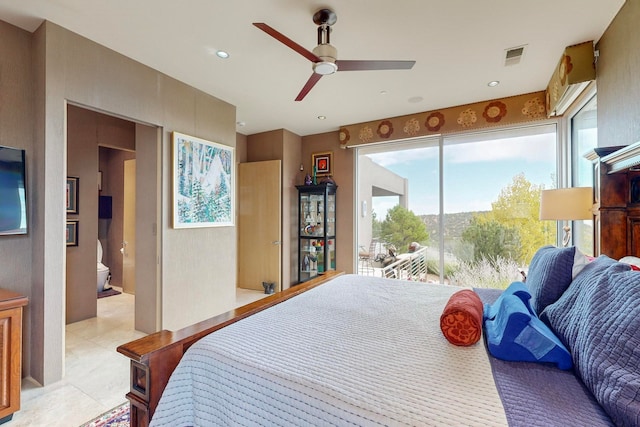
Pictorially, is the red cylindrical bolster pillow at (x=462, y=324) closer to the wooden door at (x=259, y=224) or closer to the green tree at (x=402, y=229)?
the green tree at (x=402, y=229)

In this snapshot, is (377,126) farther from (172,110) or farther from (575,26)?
(172,110)

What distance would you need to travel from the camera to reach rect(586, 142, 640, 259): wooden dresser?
1.65 metres

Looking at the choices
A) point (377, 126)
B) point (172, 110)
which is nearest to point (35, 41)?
point (172, 110)

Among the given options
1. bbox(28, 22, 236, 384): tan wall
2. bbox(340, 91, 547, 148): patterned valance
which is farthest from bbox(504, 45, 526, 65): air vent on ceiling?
bbox(28, 22, 236, 384): tan wall

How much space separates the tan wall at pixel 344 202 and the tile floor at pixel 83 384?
2.92m

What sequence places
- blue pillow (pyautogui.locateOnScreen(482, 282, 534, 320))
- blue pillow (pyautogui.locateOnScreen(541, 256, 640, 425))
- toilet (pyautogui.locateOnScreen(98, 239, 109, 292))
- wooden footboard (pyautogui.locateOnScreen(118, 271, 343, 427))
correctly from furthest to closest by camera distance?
toilet (pyautogui.locateOnScreen(98, 239, 109, 292))
blue pillow (pyautogui.locateOnScreen(482, 282, 534, 320))
wooden footboard (pyautogui.locateOnScreen(118, 271, 343, 427))
blue pillow (pyautogui.locateOnScreen(541, 256, 640, 425))

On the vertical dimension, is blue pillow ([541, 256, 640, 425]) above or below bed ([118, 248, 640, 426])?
above

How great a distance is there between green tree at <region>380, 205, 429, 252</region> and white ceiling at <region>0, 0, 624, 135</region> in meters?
1.70

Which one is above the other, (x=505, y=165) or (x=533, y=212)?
(x=505, y=165)

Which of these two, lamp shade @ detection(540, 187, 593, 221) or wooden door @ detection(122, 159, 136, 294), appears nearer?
lamp shade @ detection(540, 187, 593, 221)

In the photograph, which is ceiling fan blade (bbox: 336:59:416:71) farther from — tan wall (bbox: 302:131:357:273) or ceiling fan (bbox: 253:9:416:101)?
Answer: tan wall (bbox: 302:131:357:273)

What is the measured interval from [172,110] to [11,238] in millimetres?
1705

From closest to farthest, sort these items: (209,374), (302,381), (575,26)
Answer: (302,381) → (209,374) → (575,26)

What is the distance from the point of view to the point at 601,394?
0.82 metres
